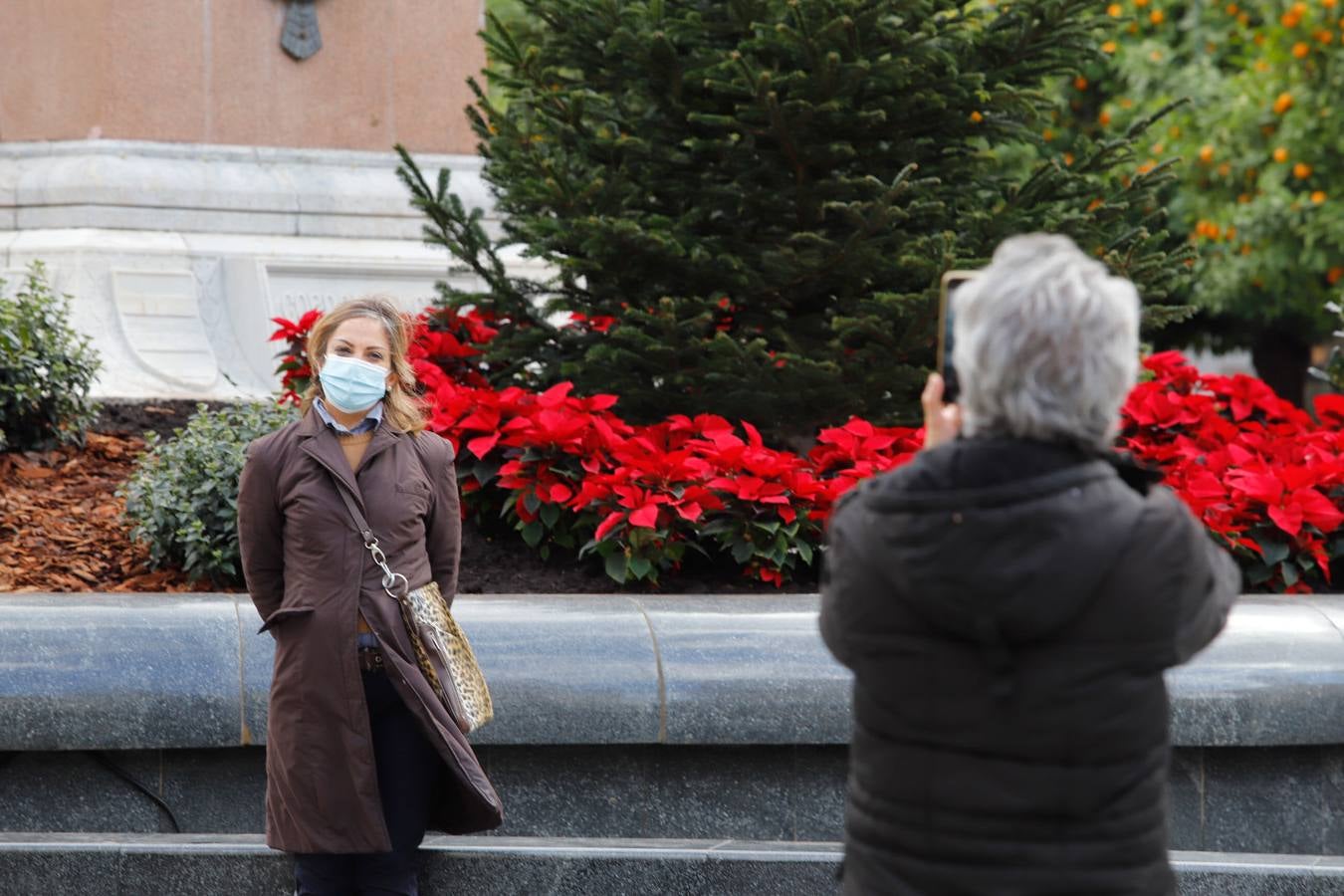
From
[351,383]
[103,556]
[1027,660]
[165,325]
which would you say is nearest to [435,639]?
[351,383]

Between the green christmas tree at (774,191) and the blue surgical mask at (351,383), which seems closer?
the blue surgical mask at (351,383)

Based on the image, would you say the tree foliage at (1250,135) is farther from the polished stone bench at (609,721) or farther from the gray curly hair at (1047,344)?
the gray curly hair at (1047,344)

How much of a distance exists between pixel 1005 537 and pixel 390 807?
199cm

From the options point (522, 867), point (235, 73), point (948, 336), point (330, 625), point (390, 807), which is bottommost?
point (522, 867)

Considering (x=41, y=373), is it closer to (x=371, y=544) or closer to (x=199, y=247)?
(x=199, y=247)

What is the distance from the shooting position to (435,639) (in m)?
3.87

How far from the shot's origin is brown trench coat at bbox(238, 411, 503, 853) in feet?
12.4

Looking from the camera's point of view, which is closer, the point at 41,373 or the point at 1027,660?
the point at 1027,660

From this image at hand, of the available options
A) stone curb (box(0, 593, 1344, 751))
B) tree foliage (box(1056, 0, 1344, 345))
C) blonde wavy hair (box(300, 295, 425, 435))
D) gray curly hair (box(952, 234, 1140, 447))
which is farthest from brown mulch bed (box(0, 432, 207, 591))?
tree foliage (box(1056, 0, 1344, 345))

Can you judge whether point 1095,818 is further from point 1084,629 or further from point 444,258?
point 444,258

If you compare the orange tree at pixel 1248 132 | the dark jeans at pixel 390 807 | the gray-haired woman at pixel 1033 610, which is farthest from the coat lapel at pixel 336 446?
the orange tree at pixel 1248 132

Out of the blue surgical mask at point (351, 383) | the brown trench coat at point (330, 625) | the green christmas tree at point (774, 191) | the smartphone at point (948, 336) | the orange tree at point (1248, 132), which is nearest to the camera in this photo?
the smartphone at point (948, 336)

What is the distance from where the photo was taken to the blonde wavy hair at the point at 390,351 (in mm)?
4070

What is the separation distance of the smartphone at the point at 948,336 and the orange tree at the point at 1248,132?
14.1 metres
